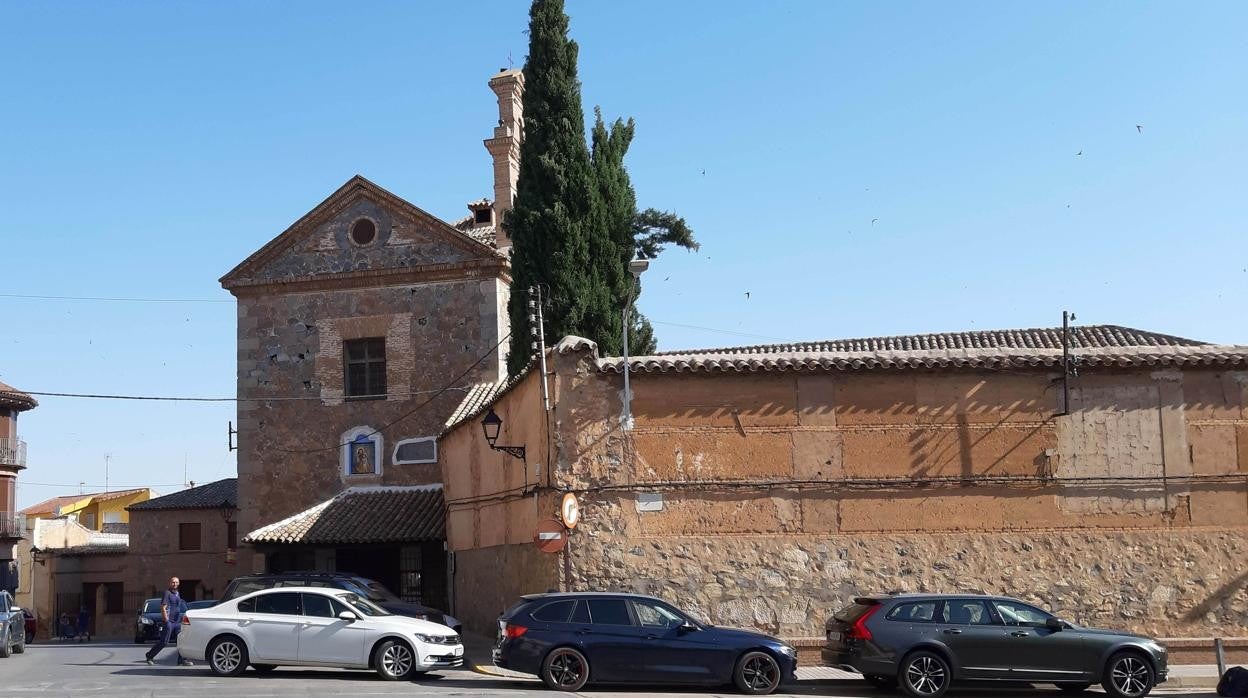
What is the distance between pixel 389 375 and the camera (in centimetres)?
3212

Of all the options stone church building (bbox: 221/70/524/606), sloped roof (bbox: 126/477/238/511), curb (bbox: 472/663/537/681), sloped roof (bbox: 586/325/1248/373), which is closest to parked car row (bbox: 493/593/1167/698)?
curb (bbox: 472/663/537/681)

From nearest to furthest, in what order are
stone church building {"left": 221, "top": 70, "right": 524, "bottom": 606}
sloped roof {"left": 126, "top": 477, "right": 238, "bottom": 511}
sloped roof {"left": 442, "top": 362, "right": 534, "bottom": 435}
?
sloped roof {"left": 442, "top": 362, "right": 534, "bottom": 435}
stone church building {"left": 221, "top": 70, "right": 524, "bottom": 606}
sloped roof {"left": 126, "top": 477, "right": 238, "bottom": 511}

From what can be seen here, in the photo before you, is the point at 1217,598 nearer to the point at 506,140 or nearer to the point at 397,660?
the point at 397,660

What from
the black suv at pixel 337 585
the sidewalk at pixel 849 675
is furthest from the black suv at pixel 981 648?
the black suv at pixel 337 585

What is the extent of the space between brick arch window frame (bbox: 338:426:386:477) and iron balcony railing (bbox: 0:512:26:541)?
24505 mm

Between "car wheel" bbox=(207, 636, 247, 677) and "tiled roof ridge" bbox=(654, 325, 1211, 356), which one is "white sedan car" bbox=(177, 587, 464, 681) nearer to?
"car wheel" bbox=(207, 636, 247, 677)

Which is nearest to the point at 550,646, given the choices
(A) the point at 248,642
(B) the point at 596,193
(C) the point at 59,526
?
(A) the point at 248,642

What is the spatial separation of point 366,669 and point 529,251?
13.4 metres

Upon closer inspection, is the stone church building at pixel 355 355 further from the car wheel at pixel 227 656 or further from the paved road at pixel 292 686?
the car wheel at pixel 227 656

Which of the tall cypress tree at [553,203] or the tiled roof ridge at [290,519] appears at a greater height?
the tall cypress tree at [553,203]

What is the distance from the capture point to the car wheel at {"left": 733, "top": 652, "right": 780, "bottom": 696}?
15680 millimetres

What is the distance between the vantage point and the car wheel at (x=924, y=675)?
15.4m

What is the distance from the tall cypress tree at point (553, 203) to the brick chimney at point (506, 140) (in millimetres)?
5753

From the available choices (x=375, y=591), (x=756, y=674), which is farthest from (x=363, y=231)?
(x=756, y=674)
